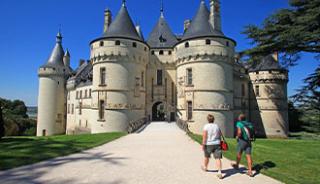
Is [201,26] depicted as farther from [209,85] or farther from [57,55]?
[57,55]

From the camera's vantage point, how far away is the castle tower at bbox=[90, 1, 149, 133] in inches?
830

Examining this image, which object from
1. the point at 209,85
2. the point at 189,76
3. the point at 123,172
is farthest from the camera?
the point at 189,76

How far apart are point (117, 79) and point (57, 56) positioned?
18737 mm

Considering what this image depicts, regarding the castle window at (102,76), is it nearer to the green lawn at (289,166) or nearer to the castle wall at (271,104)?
the green lawn at (289,166)

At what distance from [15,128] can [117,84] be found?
18325mm

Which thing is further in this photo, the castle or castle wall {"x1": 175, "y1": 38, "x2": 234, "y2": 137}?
the castle

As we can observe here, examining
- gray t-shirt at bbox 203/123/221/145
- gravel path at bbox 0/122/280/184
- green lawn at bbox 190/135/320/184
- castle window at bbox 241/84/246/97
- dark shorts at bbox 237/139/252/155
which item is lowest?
green lawn at bbox 190/135/320/184

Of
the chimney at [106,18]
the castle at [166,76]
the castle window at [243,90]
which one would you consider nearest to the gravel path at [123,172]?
the castle at [166,76]

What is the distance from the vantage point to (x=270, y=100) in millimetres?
29469

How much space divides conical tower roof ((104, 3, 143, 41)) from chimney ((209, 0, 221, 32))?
25.8ft

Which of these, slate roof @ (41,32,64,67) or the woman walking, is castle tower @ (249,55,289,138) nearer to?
the woman walking

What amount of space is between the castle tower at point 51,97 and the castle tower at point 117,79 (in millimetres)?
14264

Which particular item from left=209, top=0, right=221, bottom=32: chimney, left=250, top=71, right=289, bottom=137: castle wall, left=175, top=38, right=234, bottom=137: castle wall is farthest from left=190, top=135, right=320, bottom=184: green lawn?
left=250, top=71, right=289, bottom=137: castle wall

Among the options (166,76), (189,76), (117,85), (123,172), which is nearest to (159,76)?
(166,76)
